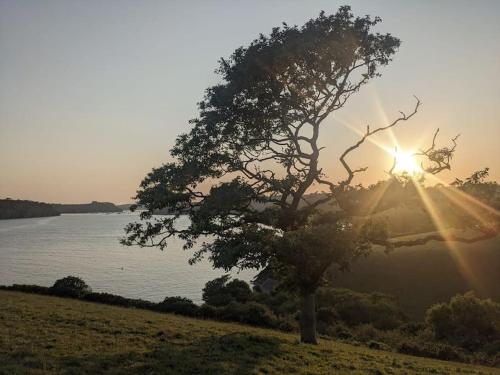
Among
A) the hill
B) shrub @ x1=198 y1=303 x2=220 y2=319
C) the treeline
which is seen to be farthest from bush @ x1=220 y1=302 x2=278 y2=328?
the hill

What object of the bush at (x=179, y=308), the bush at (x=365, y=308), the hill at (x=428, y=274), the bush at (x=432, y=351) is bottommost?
the bush at (x=179, y=308)

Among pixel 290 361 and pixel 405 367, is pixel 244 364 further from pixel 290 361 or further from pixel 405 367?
pixel 405 367

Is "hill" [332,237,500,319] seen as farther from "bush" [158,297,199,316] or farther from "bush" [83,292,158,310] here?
"bush" [83,292,158,310]

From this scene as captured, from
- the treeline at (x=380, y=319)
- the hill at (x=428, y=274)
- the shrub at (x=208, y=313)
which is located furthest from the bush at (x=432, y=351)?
the hill at (x=428, y=274)

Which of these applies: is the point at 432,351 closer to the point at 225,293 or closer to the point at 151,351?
the point at 151,351

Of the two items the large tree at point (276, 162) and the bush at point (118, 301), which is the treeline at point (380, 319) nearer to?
the bush at point (118, 301)

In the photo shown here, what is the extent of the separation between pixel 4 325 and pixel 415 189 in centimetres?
2370

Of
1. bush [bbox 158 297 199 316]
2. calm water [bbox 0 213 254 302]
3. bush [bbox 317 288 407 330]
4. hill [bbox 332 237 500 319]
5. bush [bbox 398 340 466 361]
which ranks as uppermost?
hill [bbox 332 237 500 319]

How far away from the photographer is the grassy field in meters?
18.0

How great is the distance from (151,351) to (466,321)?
107 ft

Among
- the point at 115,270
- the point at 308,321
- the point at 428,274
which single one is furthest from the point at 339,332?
the point at 115,270

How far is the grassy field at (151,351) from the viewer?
17984 mm

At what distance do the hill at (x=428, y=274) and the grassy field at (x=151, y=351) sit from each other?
101 ft

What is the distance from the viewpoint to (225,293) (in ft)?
193
